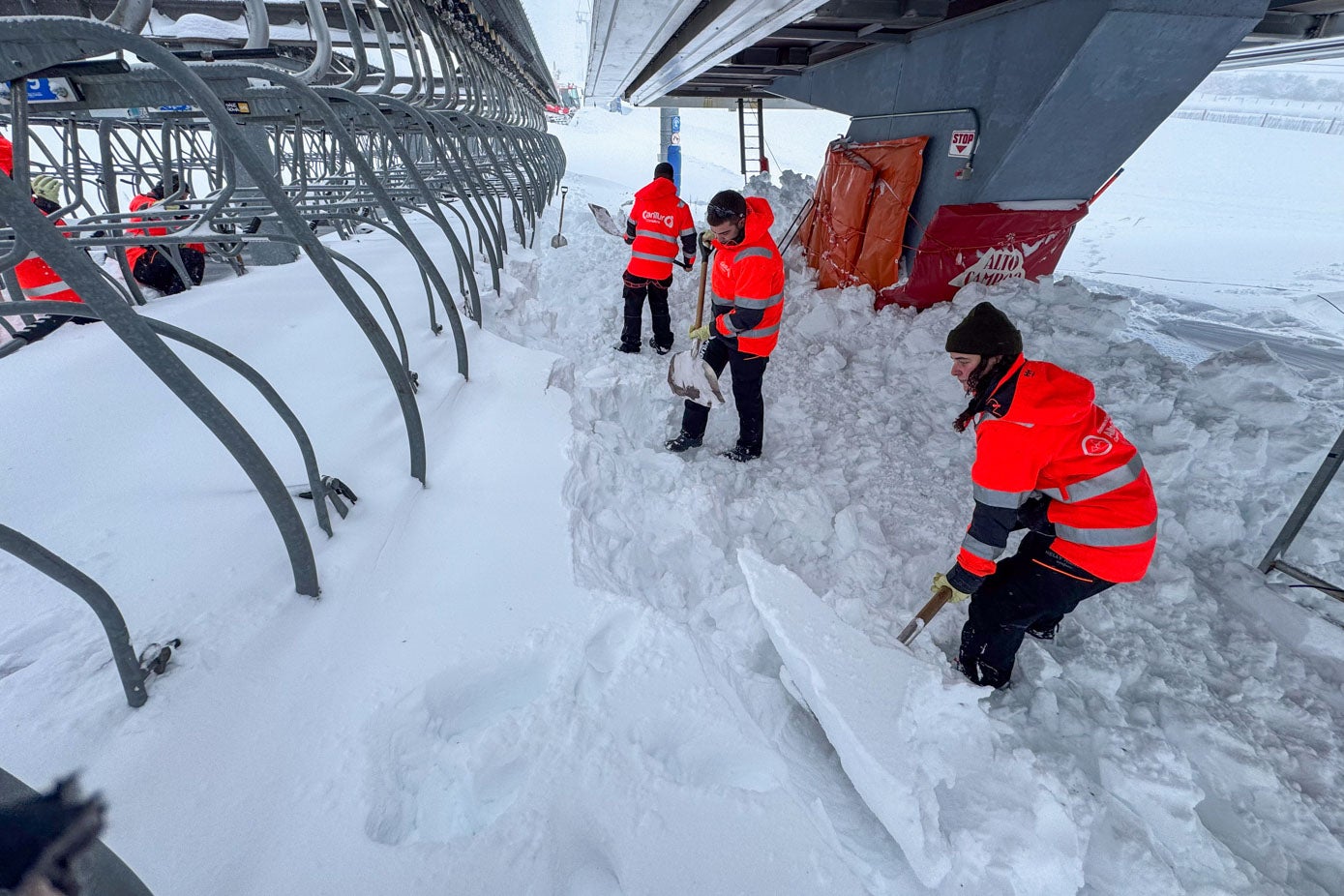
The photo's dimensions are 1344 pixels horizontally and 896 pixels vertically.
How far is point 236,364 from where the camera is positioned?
1532 mm

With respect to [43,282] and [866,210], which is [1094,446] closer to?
[866,210]

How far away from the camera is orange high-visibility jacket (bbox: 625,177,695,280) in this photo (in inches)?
173

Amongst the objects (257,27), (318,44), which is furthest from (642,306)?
(257,27)

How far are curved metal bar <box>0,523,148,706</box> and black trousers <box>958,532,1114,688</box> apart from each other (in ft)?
7.67

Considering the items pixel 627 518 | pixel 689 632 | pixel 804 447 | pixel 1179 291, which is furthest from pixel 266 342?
pixel 1179 291

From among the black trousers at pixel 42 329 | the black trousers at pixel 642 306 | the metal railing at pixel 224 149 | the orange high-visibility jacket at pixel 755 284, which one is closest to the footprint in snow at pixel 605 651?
the metal railing at pixel 224 149

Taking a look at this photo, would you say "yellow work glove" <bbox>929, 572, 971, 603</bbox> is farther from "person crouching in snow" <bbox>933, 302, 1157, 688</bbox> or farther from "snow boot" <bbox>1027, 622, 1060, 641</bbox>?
"snow boot" <bbox>1027, 622, 1060, 641</bbox>

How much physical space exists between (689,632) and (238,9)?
20.0 feet

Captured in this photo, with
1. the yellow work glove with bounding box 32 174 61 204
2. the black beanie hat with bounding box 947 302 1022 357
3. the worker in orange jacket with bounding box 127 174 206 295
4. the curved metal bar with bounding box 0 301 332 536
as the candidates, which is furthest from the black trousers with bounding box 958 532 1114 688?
the worker in orange jacket with bounding box 127 174 206 295

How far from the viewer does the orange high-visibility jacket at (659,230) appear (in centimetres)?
439

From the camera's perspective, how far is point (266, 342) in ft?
8.50

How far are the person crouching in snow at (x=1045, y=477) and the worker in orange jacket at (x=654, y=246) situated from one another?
304 centimetres

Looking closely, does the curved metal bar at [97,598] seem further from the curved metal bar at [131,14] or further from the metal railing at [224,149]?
the curved metal bar at [131,14]

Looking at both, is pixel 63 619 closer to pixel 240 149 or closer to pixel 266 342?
pixel 240 149
